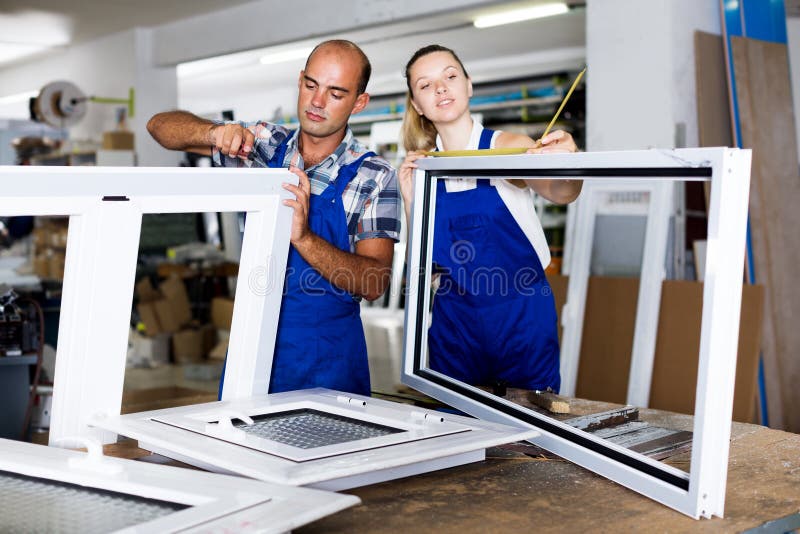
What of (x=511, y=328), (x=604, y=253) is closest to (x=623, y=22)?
(x=604, y=253)

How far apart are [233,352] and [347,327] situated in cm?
48

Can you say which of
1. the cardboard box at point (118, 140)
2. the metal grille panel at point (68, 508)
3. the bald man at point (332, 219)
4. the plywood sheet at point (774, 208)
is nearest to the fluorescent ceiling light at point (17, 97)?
the cardboard box at point (118, 140)

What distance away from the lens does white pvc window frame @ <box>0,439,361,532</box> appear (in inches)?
39.1

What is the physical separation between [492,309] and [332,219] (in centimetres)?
44

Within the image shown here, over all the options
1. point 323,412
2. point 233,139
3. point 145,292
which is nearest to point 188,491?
point 323,412

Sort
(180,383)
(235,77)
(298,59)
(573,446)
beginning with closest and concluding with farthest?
1. (573,446)
2. (180,383)
3. (298,59)
4. (235,77)

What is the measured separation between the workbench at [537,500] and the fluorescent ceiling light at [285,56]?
711cm

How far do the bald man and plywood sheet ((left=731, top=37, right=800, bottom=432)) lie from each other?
2726 mm

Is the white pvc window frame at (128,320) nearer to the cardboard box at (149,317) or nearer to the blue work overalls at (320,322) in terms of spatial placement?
the blue work overalls at (320,322)

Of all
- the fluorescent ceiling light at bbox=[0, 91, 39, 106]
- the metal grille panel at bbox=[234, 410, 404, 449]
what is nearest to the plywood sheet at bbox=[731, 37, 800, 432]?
the metal grille panel at bbox=[234, 410, 404, 449]

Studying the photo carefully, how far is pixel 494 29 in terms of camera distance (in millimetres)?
7609

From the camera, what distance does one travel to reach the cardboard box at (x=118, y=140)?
803 cm

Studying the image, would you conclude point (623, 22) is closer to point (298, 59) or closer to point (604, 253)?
point (604, 253)

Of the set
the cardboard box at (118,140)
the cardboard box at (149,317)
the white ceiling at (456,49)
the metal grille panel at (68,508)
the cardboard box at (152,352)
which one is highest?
the white ceiling at (456,49)
